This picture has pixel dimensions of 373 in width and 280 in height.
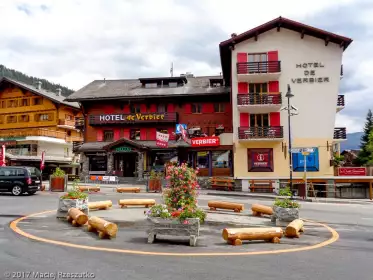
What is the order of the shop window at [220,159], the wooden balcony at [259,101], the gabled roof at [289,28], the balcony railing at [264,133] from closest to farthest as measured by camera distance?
1. the balcony railing at [264,133]
2. the wooden balcony at [259,101]
3. the gabled roof at [289,28]
4. the shop window at [220,159]

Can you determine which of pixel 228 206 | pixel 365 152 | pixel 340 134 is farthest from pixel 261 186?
pixel 365 152

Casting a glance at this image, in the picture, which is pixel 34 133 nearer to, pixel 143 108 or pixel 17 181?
pixel 143 108

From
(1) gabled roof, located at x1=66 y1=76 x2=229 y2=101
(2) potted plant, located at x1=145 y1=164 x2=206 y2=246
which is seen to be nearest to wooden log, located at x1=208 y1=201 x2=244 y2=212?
(2) potted plant, located at x1=145 y1=164 x2=206 y2=246

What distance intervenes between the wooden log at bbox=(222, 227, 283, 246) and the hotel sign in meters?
28.8

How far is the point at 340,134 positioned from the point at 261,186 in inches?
408

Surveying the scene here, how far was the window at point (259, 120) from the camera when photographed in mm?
33844

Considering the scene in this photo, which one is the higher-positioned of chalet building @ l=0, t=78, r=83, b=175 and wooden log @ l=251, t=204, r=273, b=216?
chalet building @ l=0, t=78, r=83, b=175

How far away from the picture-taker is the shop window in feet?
115

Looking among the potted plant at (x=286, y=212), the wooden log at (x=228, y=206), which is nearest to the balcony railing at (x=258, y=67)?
the wooden log at (x=228, y=206)

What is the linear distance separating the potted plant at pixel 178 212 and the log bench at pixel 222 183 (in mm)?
21252

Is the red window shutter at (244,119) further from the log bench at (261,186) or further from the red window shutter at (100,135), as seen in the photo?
the red window shutter at (100,135)

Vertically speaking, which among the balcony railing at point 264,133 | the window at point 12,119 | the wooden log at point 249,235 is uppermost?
the window at point 12,119

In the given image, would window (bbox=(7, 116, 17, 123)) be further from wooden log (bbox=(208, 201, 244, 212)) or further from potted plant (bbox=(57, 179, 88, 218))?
wooden log (bbox=(208, 201, 244, 212))

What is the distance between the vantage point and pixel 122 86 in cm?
4247
